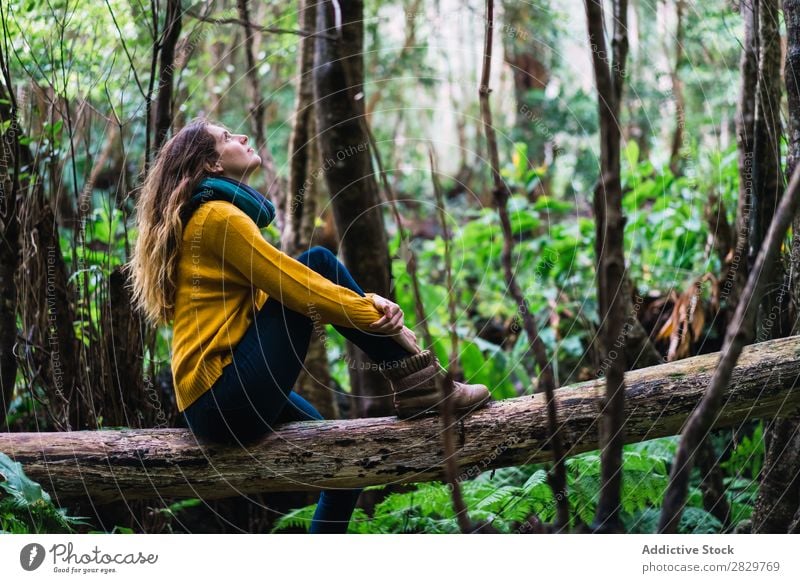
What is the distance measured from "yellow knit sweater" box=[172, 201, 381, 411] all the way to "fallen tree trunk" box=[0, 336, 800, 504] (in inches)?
5.9

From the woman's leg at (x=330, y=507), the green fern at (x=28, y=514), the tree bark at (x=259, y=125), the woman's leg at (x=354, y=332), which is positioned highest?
the tree bark at (x=259, y=125)

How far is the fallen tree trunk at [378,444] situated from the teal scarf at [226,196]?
1.48 feet

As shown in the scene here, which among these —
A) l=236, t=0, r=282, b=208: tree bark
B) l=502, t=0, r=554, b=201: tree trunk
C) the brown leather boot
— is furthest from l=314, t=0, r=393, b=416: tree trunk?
l=502, t=0, r=554, b=201: tree trunk

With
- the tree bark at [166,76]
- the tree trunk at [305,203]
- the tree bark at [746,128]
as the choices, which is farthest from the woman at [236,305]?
the tree trunk at [305,203]

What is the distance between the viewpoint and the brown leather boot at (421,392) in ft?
5.10

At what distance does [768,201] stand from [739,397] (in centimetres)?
59

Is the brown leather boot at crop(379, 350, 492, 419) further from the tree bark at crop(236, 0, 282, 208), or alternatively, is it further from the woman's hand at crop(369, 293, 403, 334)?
the tree bark at crop(236, 0, 282, 208)

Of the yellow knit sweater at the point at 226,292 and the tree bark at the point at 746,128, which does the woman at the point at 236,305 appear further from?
the tree bark at the point at 746,128

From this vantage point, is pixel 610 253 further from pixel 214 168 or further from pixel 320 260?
pixel 214 168

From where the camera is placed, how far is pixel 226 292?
1589mm

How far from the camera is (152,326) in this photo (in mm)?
2033

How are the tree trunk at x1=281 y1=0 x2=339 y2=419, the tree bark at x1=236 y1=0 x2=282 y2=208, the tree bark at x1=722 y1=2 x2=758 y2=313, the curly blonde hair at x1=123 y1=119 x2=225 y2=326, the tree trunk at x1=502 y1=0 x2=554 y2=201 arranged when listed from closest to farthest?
1. the curly blonde hair at x1=123 y1=119 x2=225 y2=326
2. the tree bark at x1=722 y1=2 x2=758 y2=313
3. the tree trunk at x1=281 y1=0 x2=339 y2=419
4. the tree bark at x1=236 y1=0 x2=282 y2=208
5. the tree trunk at x1=502 y1=0 x2=554 y2=201

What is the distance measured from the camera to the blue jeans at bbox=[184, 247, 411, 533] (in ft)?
5.05

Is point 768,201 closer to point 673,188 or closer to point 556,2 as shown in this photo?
point 673,188
